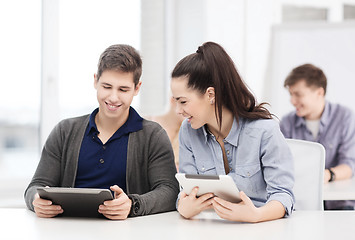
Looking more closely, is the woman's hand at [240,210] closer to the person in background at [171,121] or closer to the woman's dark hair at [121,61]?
the woman's dark hair at [121,61]

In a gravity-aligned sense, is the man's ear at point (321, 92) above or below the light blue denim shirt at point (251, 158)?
above

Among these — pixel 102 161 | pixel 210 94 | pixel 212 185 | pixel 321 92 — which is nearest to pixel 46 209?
pixel 102 161

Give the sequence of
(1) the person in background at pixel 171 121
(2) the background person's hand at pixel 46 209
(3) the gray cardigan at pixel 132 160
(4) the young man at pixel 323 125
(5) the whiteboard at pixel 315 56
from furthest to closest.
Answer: (5) the whiteboard at pixel 315 56
(1) the person in background at pixel 171 121
(4) the young man at pixel 323 125
(3) the gray cardigan at pixel 132 160
(2) the background person's hand at pixel 46 209

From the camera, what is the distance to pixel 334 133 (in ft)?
10.3

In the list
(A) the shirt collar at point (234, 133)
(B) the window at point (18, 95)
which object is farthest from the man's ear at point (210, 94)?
(B) the window at point (18, 95)

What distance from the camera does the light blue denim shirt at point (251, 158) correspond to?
164 cm

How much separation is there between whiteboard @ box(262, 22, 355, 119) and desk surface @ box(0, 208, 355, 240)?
222cm

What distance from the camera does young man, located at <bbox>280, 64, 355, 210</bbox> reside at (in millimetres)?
3094

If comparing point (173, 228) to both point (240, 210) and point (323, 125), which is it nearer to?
point (240, 210)

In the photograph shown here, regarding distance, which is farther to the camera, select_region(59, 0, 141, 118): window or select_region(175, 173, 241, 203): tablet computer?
select_region(59, 0, 141, 118): window

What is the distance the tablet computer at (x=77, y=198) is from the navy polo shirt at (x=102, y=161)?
0.26 meters

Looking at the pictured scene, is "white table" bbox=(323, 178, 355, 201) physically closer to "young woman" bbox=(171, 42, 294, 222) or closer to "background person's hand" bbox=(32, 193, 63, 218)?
"young woman" bbox=(171, 42, 294, 222)

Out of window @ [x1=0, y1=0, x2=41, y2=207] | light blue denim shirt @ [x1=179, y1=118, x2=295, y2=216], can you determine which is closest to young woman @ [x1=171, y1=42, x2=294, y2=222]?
light blue denim shirt @ [x1=179, y1=118, x2=295, y2=216]

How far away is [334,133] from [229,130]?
5.13 feet
